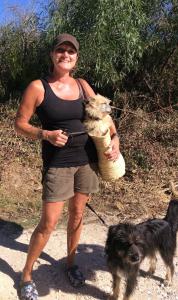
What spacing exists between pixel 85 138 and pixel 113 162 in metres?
0.31

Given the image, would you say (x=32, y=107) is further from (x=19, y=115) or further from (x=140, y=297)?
(x=140, y=297)

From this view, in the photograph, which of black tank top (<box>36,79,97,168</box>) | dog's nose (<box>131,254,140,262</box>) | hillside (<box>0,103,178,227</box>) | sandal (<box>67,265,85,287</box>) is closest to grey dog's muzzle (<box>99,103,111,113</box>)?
black tank top (<box>36,79,97,168</box>)

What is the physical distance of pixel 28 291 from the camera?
3.75m

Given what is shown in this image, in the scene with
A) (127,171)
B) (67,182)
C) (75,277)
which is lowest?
(127,171)

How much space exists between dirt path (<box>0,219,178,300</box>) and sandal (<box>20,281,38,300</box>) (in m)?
0.11

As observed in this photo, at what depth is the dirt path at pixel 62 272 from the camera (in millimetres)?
3965

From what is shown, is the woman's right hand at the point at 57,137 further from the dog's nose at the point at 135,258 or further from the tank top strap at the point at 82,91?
the dog's nose at the point at 135,258

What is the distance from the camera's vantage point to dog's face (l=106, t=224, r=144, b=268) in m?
3.49

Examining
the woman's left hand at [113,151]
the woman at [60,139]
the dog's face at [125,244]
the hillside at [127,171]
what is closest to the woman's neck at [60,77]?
the woman at [60,139]

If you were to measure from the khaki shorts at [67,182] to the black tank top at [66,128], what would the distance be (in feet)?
0.18

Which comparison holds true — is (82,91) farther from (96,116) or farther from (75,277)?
(75,277)

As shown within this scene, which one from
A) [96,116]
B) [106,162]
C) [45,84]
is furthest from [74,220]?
[45,84]

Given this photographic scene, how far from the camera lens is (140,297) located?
4039 mm

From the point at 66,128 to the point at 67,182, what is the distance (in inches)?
17.7
